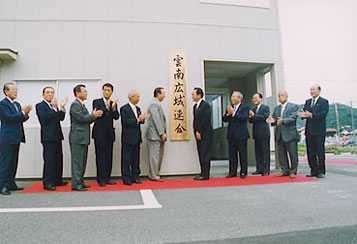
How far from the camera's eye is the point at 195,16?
4.92m

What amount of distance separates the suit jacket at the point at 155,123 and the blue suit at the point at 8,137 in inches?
70.9

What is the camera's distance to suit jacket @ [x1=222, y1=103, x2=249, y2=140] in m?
4.46

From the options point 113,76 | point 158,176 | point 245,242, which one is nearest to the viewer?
point 245,242

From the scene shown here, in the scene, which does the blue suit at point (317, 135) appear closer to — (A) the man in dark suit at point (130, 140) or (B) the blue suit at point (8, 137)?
(A) the man in dark suit at point (130, 140)

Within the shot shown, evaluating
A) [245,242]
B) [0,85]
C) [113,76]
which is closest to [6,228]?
[245,242]

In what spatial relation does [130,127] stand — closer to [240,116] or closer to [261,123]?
[240,116]

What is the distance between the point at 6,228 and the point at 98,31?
3733mm

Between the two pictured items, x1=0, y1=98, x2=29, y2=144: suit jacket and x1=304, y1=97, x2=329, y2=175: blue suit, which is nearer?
x1=0, y1=98, x2=29, y2=144: suit jacket

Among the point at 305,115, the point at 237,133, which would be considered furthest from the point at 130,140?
the point at 305,115

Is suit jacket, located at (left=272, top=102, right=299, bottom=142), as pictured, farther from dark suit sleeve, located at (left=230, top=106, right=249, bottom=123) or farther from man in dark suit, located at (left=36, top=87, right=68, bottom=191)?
man in dark suit, located at (left=36, top=87, right=68, bottom=191)

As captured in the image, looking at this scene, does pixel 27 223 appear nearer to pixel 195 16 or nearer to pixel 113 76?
pixel 113 76

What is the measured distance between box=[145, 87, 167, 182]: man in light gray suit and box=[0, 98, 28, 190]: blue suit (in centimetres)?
182

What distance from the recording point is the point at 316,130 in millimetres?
4207

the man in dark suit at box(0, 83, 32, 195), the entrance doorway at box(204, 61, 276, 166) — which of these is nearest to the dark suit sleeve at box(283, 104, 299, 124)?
the entrance doorway at box(204, 61, 276, 166)
